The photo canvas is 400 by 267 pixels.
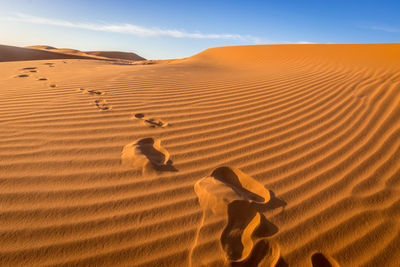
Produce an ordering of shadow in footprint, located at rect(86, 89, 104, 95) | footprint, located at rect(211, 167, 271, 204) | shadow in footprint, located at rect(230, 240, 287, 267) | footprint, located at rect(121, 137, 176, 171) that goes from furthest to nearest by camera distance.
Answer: shadow in footprint, located at rect(86, 89, 104, 95), footprint, located at rect(121, 137, 176, 171), footprint, located at rect(211, 167, 271, 204), shadow in footprint, located at rect(230, 240, 287, 267)

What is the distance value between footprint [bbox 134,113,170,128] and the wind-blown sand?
1 centimetres

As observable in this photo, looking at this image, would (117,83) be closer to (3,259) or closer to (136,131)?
(136,131)

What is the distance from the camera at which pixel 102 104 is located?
260 cm

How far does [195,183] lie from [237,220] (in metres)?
0.40

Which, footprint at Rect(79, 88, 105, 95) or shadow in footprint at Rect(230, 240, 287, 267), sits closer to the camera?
shadow in footprint at Rect(230, 240, 287, 267)

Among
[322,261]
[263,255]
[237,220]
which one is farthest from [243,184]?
[322,261]

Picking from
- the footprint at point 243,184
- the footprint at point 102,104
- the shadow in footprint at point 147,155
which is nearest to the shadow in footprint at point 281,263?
the footprint at point 243,184

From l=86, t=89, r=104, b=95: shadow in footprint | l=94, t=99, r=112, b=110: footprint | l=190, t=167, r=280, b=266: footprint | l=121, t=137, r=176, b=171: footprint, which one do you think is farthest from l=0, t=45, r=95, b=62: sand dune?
l=190, t=167, r=280, b=266: footprint

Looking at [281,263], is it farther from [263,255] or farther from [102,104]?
[102,104]

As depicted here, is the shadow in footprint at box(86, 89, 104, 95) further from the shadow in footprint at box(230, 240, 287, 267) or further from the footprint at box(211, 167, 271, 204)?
the shadow in footprint at box(230, 240, 287, 267)

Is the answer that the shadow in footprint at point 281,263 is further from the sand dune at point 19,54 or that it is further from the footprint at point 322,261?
the sand dune at point 19,54

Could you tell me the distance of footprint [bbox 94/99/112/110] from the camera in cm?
250

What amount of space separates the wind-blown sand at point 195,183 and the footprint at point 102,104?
12 millimetres

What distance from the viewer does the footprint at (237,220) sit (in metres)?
1.14
